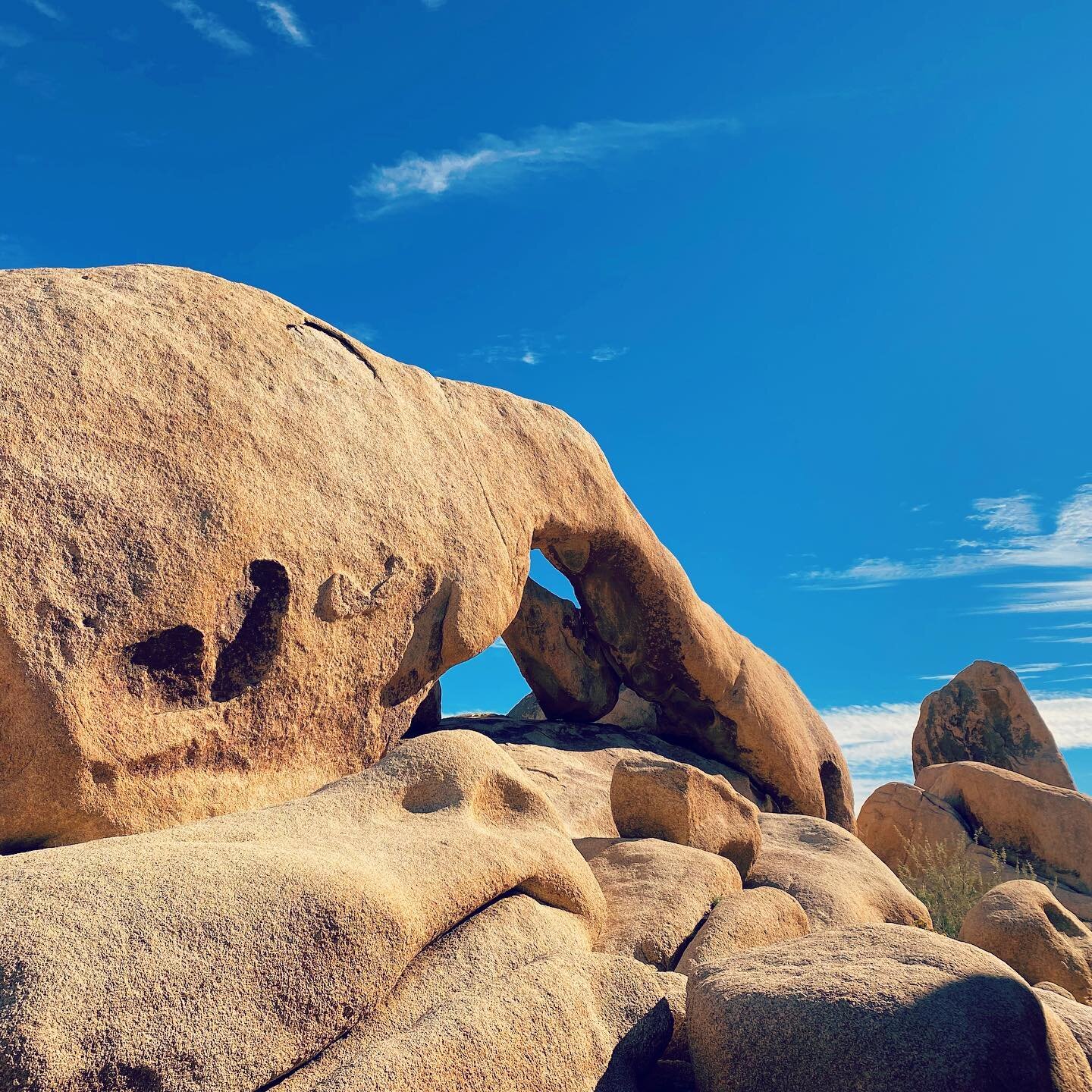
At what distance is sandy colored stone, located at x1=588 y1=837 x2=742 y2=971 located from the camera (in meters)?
5.07

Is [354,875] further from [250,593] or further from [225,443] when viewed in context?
[225,443]

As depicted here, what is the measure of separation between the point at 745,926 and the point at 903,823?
9.00 metres

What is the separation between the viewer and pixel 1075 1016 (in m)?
4.20

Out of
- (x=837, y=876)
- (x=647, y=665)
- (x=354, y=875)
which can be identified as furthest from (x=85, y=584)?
(x=647, y=665)

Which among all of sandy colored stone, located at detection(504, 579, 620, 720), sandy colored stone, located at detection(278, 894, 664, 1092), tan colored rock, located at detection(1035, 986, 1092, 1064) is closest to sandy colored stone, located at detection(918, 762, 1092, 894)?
sandy colored stone, located at detection(504, 579, 620, 720)

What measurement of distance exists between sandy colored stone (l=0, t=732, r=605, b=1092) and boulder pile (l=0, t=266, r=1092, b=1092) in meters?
0.01

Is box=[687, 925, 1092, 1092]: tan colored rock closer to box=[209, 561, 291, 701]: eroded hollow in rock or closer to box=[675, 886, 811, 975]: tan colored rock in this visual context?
box=[675, 886, 811, 975]: tan colored rock

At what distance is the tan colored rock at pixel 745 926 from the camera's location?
5094mm

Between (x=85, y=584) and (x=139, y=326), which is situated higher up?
(x=139, y=326)

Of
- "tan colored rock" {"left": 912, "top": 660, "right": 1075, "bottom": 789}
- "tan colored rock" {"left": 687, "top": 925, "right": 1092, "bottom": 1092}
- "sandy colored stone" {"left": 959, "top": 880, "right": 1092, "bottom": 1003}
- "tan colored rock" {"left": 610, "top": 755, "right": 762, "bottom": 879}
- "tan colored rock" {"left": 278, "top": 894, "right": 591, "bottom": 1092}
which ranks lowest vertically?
"sandy colored stone" {"left": 959, "top": 880, "right": 1092, "bottom": 1003}

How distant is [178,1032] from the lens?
302 cm

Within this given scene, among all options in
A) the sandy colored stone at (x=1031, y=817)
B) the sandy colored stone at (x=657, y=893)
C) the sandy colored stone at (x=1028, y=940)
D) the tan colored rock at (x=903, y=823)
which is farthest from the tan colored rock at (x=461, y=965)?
the sandy colored stone at (x=1031, y=817)

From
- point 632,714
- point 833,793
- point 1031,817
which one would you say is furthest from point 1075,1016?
point 1031,817

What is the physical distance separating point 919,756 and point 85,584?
53.9 ft
